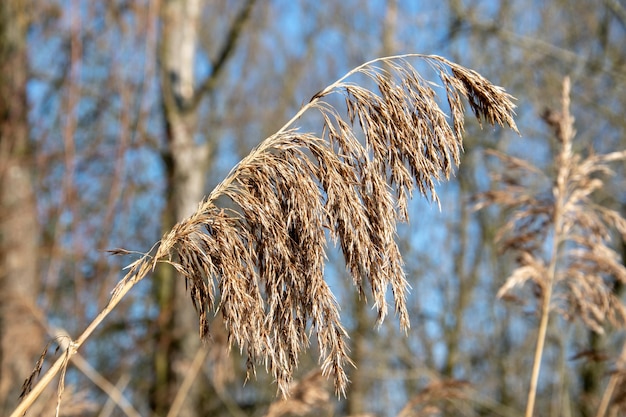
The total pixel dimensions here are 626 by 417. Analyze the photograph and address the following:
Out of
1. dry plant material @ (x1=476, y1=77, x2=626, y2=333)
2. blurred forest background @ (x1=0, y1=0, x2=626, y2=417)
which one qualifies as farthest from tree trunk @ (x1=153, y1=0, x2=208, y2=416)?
dry plant material @ (x1=476, y1=77, x2=626, y2=333)

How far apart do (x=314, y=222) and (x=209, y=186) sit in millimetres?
13887

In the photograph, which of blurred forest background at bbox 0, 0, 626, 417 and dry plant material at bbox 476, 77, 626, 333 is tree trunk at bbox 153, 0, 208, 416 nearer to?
blurred forest background at bbox 0, 0, 626, 417

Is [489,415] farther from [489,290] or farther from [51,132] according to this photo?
[51,132]

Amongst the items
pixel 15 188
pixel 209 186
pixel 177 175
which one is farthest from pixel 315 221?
pixel 209 186

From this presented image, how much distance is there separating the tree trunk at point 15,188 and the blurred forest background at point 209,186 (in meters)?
0.02

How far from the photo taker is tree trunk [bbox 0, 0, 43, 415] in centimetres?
684

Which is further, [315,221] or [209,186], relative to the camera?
[209,186]

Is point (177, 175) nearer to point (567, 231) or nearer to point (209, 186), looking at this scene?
point (567, 231)

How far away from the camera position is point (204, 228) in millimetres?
1929

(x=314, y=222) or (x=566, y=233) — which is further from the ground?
(x=314, y=222)

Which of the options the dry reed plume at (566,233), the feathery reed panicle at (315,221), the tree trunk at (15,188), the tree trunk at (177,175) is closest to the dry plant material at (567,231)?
the dry reed plume at (566,233)

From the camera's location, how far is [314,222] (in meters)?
1.88

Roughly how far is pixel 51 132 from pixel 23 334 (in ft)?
8.72

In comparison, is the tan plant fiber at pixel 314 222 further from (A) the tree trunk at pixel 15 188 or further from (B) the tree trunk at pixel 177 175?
(B) the tree trunk at pixel 177 175
